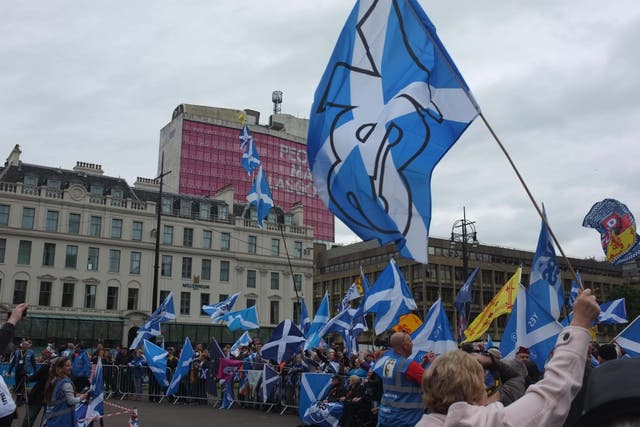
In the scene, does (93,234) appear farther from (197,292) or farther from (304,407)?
(304,407)

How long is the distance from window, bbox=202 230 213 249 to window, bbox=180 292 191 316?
188 inches

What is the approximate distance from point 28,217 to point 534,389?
51039mm

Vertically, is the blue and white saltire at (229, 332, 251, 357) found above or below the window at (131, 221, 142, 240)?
below

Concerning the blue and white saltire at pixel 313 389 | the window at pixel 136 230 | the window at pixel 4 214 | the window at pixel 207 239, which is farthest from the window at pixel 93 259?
the blue and white saltire at pixel 313 389

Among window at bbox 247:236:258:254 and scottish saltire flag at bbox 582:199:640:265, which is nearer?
scottish saltire flag at bbox 582:199:640:265

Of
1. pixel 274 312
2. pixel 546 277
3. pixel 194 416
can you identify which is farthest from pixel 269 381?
pixel 274 312

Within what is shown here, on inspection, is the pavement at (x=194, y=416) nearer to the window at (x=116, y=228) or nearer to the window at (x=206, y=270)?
the window at (x=116, y=228)

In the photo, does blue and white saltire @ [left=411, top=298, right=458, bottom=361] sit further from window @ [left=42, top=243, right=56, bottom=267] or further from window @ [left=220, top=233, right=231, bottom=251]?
window @ [left=220, top=233, right=231, bottom=251]

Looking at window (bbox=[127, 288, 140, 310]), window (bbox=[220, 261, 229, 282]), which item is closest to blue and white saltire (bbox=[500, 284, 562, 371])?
window (bbox=[127, 288, 140, 310])

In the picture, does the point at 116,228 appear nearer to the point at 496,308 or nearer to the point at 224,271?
the point at 224,271

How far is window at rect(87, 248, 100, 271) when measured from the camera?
163 ft

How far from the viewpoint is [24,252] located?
47000 mm

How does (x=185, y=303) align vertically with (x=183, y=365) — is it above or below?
above

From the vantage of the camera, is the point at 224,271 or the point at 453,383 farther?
the point at 224,271
